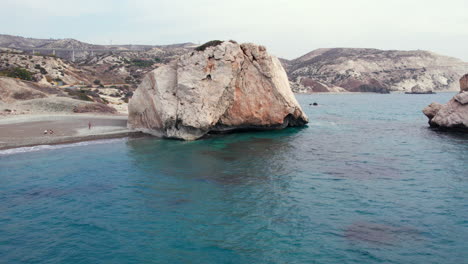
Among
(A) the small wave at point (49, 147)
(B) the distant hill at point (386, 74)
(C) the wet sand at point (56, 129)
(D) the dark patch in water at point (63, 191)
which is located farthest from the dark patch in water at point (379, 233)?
(B) the distant hill at point (386, 74)

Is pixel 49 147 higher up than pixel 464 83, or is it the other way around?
pixel 464 83

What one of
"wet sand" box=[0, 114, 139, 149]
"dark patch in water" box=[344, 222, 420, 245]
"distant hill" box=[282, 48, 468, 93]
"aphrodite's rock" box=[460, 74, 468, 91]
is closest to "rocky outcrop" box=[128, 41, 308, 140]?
"wet sand" box=[0, 114, 139, 149]

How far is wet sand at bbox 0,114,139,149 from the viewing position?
1158 inches

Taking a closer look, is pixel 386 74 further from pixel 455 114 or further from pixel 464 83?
pixel 455 114

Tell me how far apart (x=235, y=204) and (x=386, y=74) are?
603 feet

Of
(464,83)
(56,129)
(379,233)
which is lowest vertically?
(379,233)

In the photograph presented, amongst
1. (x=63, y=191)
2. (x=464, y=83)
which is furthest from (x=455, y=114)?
(x=63, y=191)

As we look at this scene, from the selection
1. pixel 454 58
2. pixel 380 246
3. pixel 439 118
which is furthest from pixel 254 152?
pixel 454 58

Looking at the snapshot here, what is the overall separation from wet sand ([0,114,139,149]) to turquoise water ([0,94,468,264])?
8.95 ft

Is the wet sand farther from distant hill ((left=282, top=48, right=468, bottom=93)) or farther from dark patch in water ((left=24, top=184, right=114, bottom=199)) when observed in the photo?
distant hill ((left=282, top=48, right=468, bottom=93))

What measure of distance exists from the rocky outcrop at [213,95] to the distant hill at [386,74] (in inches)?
4857

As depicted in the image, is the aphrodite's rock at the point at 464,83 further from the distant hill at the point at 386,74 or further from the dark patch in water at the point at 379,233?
the distant hill at the point at 386,74

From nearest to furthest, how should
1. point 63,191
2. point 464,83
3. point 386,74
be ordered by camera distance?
point 63,191 < point 464,83 < point 386,74

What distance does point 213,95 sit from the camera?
3188 centimetres
